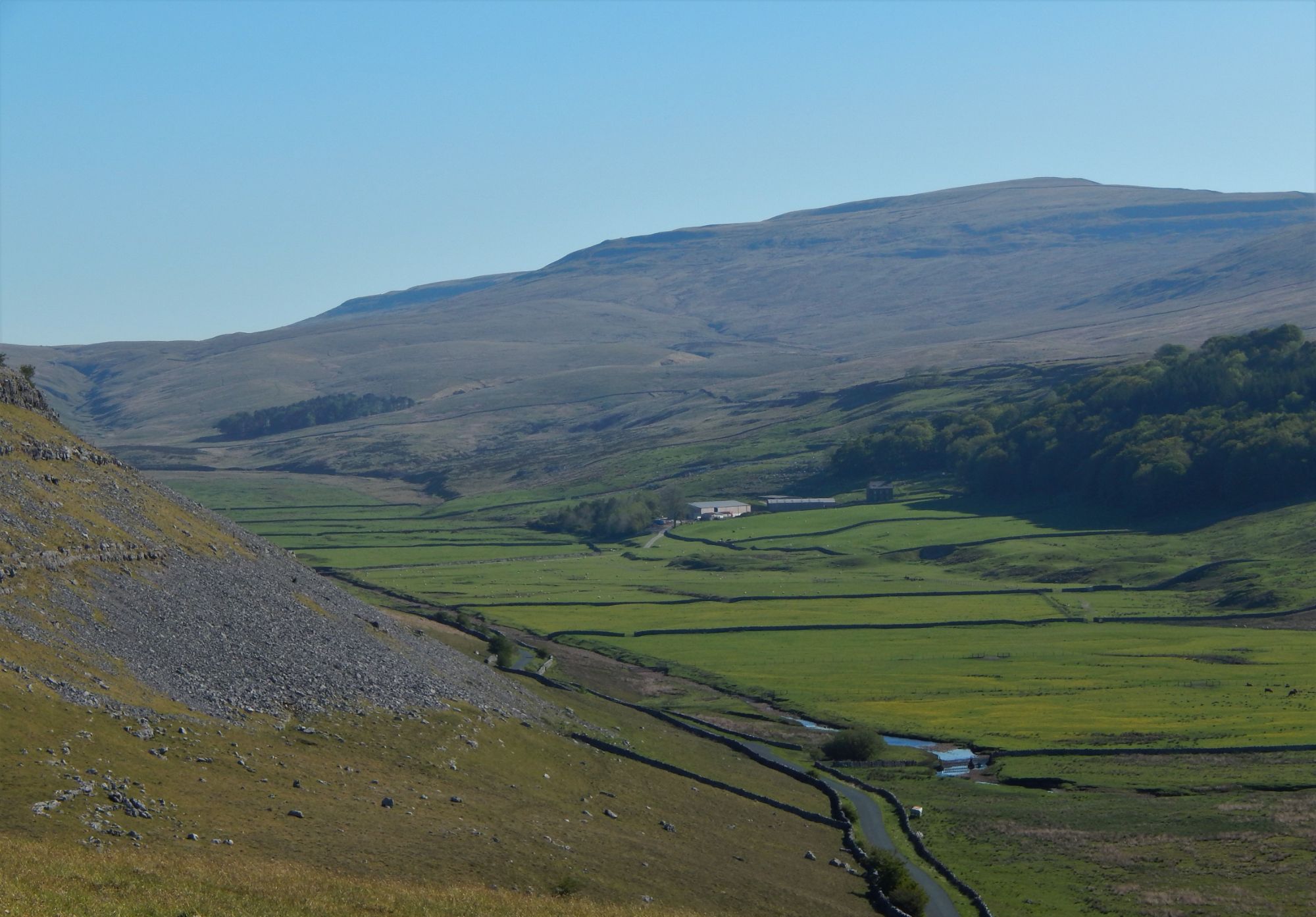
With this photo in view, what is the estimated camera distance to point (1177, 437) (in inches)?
6570

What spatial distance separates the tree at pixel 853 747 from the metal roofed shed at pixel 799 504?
11702cm

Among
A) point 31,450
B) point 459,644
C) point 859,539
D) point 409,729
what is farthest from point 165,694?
point 859,539

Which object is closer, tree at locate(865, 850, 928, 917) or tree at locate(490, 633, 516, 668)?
tree at locate(865, 850, 928, 917)

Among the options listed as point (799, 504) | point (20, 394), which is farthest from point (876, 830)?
point (799, 504)

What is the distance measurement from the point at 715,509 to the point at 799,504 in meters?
11.4

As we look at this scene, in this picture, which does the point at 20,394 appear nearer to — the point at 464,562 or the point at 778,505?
the point at 464,562

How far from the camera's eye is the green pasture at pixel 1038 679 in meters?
73.8

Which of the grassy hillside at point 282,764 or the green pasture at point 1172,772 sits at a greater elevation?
the grassy hillside at point 282,764

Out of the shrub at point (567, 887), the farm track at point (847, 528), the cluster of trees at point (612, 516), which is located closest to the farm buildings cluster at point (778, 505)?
the cluster of trees at point (612, 516)

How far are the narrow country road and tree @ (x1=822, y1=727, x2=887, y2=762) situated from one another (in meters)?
2.82

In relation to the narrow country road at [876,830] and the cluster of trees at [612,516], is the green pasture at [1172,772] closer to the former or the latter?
the narrow country road at [876,830]

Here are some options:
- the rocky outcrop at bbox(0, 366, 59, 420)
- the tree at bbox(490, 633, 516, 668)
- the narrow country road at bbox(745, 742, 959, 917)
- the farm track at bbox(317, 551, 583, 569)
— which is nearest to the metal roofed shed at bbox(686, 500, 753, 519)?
the farm track at bbox(317, 551, 583, 569)

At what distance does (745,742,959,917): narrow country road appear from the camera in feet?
155

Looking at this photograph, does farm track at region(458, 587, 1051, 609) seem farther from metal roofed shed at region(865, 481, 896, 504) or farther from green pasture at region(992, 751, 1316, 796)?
metal roofed shed at region(865, 481, 896, 504)
